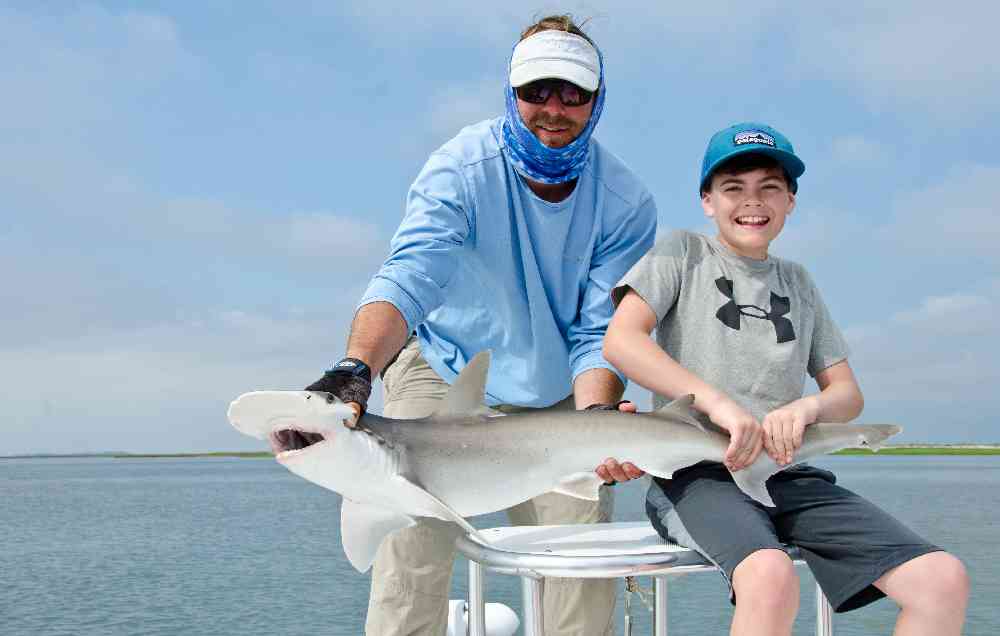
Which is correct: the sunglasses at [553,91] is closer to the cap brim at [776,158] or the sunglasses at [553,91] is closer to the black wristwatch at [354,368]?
the cap brim at [776,158]

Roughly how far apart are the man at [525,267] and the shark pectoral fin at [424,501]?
3.29ft

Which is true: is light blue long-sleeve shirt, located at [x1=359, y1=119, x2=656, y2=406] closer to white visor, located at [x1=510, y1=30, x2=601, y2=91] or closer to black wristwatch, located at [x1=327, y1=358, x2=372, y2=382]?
white visor, located at [x1=510, y1=30, x2=601, y2=91]

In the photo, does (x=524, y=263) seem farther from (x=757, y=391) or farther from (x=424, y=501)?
(x=424, y=501)

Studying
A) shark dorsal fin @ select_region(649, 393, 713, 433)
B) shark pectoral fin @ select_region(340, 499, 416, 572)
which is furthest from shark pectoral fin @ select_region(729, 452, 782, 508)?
shark pectoral fin @ select_region(340, 499, 416, 572)

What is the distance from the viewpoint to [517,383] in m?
3.55

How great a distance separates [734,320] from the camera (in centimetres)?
310

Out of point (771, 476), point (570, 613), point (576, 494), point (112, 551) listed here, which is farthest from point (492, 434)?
point (112, 551)

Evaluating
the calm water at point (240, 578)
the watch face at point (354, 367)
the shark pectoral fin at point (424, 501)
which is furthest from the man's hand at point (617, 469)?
the calm water at point (240, 578)

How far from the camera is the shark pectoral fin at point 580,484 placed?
254 centimetres

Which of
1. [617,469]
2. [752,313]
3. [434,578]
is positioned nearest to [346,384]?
[617,469]

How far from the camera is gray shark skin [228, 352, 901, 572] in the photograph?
6.55ft

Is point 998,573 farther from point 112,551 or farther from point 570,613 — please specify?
point 112,551

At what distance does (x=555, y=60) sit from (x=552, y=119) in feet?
0.70

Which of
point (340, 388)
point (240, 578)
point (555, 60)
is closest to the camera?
point (340, 388)
